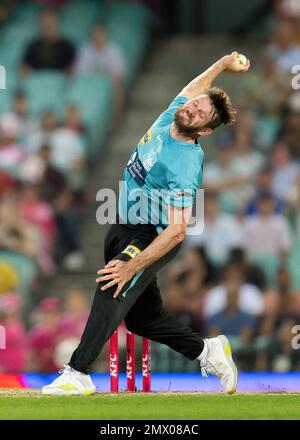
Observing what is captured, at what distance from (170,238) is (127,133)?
8960 mm

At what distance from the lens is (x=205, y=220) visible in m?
14.8

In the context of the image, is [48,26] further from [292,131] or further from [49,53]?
[292,131]

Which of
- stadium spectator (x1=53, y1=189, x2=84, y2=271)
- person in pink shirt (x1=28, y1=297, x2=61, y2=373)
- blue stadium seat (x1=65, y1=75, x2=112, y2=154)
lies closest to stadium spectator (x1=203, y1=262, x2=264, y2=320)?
person in pink shirt (x1=28, y1=297, x2=61, y2=373)

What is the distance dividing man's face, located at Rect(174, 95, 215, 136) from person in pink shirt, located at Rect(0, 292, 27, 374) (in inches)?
211

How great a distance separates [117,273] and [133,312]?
21.2 inches

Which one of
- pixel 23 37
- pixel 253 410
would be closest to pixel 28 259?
pixel 23 37

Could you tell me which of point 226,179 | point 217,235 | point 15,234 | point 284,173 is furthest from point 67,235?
point 284,173

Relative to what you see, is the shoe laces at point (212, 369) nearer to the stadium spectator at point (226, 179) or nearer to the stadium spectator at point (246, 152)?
the stadium spectator at point (226, 179)

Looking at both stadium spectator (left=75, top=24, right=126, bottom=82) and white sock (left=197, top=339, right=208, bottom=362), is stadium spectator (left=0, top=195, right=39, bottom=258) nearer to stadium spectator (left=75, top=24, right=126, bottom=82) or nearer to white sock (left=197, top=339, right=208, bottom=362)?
stadium spectator (left=75, top=24, right=126, bottom=82)

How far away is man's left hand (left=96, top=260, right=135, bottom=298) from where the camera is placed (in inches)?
337

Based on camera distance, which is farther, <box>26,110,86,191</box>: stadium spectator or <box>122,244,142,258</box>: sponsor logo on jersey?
<box>26,110,86,191</box>: stadium spectator
